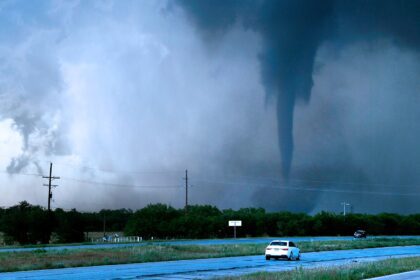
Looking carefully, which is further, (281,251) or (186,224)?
(186,224)

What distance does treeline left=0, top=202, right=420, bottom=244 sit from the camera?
8641cm

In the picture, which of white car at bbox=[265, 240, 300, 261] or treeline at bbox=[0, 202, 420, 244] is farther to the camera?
treeline at bbox=[0, 202, 420, 244]

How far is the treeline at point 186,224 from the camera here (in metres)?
86.4

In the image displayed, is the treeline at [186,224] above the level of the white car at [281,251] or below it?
above

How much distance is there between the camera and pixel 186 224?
112625 mm

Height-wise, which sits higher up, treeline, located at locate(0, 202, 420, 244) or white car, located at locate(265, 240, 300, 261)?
treeline, located at locate(0, 202, 420, 244)

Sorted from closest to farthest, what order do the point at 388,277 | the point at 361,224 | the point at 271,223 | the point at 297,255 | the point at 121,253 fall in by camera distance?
the point at 388,277 → the point at 297,255 → the point at 121,253 → the point at 271,223 → the point at 361,224

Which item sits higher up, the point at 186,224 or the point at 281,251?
the point at 186,224

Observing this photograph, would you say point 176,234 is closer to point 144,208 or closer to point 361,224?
point 144,208

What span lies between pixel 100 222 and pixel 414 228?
283ft

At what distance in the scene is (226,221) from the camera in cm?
11662

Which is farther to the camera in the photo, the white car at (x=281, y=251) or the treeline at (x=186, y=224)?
the treeline at (x=186, y=224)

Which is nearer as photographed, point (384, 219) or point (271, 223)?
point (271, 223)

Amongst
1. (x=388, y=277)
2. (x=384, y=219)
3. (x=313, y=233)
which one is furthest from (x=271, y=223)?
(x=388, y=277)
